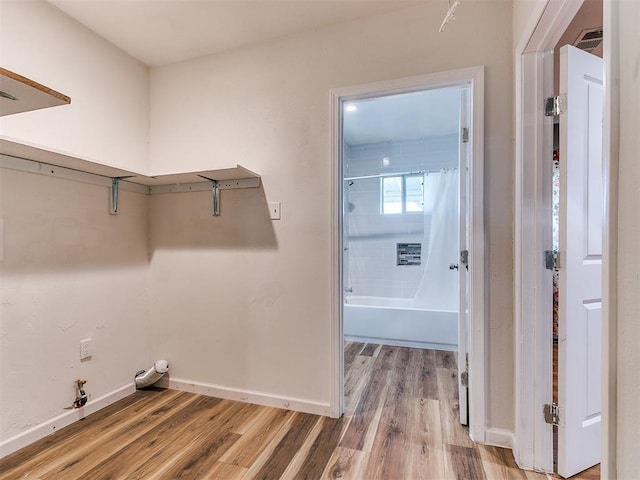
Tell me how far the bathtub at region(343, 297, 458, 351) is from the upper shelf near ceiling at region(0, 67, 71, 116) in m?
2.65

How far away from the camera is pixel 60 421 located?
5.67 feet

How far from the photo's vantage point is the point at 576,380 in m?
1.36

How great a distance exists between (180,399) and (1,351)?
3.23ft

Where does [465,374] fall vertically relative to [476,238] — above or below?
below

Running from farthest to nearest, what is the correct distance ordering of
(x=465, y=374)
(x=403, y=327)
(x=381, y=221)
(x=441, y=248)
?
(x=381, y=221) → (x=441, y=248) → (x=403, y=327) → (x=465, y=374)

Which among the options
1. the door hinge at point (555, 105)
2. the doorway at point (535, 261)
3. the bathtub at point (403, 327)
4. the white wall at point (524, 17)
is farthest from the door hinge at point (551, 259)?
the bathtub at point (403, 327)

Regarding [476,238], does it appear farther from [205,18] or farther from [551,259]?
[205,18]

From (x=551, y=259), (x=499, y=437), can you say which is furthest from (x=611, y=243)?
(x=499, y=437)

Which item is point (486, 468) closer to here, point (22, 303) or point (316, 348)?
point (316, 348)

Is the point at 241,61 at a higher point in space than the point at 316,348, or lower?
higher

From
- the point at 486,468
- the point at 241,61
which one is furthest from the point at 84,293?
the point at 486,468

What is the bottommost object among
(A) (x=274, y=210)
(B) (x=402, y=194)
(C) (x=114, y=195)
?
(A) (x=274, y=210)

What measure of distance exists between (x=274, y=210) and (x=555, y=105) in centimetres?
151

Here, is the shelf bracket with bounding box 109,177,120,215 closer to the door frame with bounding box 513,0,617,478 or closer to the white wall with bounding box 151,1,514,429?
the white wall with bounding box 151,1,514,429
